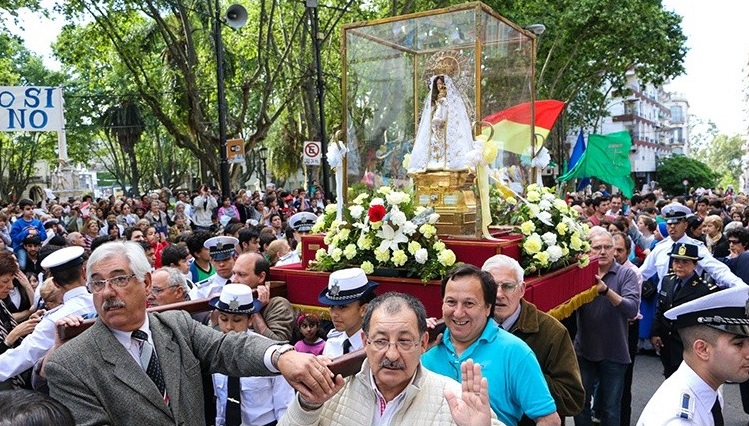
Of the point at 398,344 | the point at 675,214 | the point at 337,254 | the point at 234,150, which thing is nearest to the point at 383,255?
the point at 337,254

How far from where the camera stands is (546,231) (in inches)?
247

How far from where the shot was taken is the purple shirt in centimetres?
555

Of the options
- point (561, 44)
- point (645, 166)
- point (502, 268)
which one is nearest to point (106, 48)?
point (561, 44)

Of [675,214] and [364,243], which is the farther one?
[675,214]

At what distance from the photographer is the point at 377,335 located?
2.44 metres

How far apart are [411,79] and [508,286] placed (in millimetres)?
5062

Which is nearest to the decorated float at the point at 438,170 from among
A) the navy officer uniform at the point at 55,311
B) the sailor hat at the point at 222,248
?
the sailor hat at the point at 222,248

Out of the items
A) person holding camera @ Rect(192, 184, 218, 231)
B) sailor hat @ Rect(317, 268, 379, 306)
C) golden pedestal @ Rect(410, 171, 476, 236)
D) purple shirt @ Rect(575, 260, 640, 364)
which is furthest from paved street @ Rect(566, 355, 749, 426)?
person holding camera @ Rect(192, 184, 218, 231)

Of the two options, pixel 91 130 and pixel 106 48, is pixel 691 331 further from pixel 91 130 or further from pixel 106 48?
pixel 91 130

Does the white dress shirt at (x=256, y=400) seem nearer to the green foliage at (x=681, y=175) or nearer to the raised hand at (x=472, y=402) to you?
the raised hand at (x=472, y=402)

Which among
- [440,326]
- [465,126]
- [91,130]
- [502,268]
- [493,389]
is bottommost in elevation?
[493,389]

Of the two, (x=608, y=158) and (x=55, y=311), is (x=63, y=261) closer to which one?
(x=55, y=311)

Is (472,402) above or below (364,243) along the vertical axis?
below

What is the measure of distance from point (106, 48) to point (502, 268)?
1892cm
